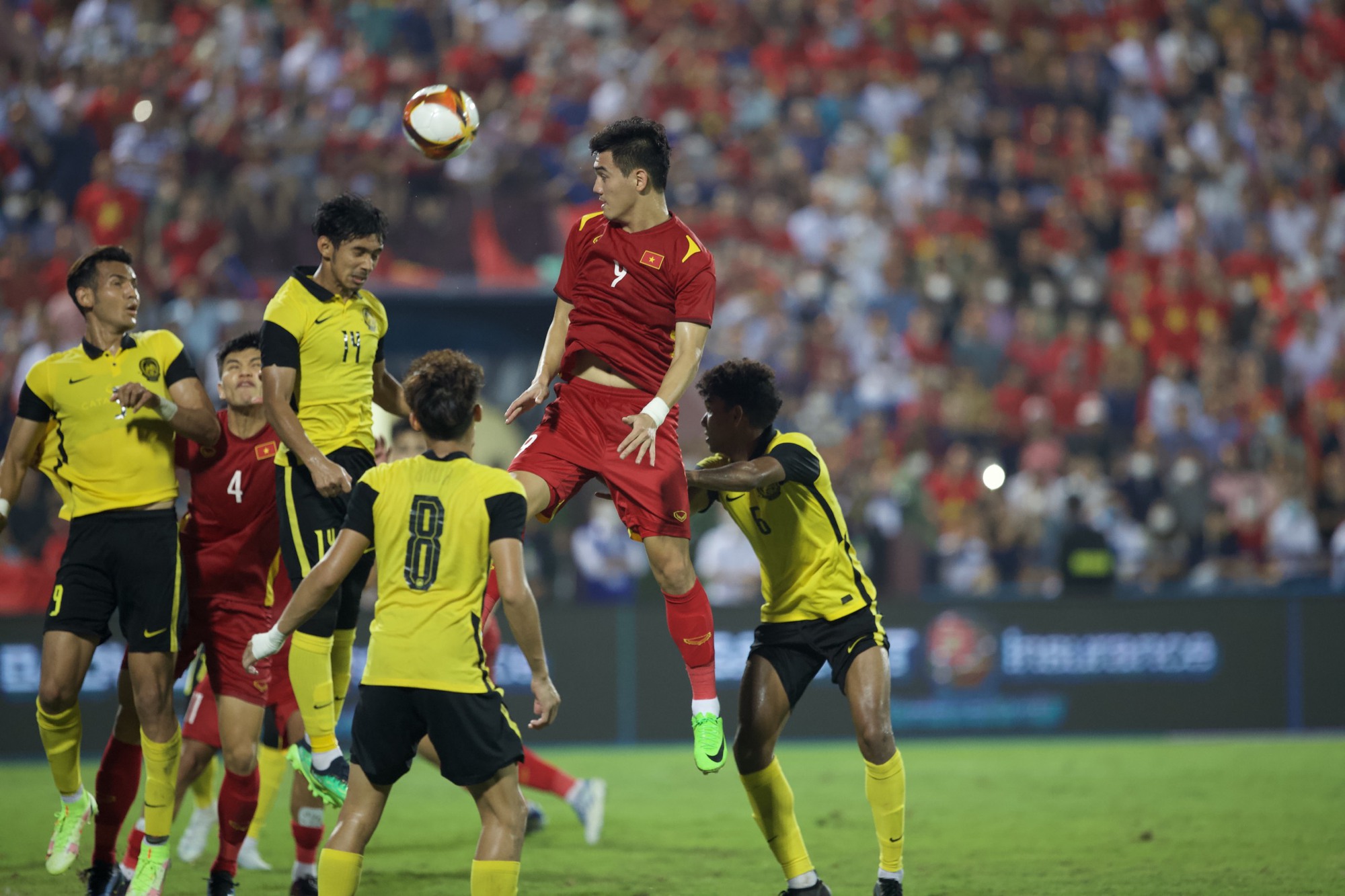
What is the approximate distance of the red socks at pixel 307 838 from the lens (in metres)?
7.13

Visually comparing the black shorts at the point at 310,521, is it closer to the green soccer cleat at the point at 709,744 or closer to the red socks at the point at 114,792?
the red socks at the point at 114,792

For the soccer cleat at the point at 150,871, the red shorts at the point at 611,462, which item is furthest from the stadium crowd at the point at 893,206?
the soccer cleat at the point at 150,871

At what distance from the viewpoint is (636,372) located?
22.0ft

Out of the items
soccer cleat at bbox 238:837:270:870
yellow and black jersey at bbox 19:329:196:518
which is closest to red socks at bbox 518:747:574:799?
soccer cleat at bbox 238:837:270:870

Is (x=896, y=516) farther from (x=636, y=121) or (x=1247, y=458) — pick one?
(x=636, y=121)

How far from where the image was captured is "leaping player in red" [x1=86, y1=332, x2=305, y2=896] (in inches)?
271

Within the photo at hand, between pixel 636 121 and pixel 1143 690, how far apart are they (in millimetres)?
8925

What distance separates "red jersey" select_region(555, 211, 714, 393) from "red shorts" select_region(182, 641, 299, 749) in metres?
2.18

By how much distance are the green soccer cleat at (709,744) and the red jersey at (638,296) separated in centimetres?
153

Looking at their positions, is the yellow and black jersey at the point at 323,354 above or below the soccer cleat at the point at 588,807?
above

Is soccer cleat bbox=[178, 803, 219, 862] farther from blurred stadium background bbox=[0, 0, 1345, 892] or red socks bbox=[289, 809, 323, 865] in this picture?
blurred stadium background bbox=[0, 0, 1345, 892]

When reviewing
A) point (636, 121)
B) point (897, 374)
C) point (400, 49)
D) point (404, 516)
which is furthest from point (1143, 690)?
point (400, 49)

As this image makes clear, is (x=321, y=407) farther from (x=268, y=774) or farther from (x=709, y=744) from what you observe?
(x=268, y=774)

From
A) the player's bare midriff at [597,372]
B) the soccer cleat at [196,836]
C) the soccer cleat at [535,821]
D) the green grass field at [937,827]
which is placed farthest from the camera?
the soccer cleat at [535,821]
